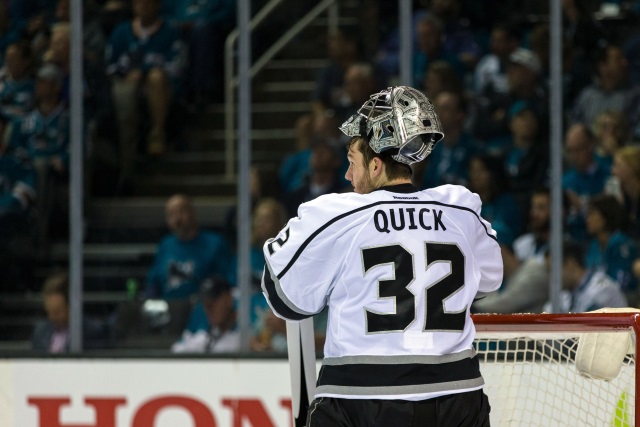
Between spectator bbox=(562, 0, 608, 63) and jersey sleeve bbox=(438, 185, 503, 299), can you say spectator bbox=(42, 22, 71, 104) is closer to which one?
spectator bbox=(562, 0, 608, 63)

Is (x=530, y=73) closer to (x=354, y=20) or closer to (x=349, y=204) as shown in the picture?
(x=354, y=20)

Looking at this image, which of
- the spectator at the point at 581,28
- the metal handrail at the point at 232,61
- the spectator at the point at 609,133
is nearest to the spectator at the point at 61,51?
the metal handrail at the point at 232,61

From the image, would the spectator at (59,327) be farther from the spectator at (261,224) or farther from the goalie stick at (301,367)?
the goalie stick at (301,367)

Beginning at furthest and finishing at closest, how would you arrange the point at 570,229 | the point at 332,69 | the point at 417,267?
the point at 332,69, the point at 570,229, the point at 417,267

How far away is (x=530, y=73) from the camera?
17.5 feet

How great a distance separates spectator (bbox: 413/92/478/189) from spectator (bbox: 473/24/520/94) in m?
0.11

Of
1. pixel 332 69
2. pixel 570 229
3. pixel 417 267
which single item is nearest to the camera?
pixel 417 267

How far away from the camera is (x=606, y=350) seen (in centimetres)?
306

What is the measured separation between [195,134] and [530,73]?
1498mm

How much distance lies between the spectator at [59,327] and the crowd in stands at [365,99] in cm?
22

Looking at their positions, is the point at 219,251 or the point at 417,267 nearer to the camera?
the point at 417,267

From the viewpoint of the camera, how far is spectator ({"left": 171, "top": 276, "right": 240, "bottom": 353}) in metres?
5.32

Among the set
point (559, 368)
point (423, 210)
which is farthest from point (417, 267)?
point (559, 368)

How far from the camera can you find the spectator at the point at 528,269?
5125 mm
